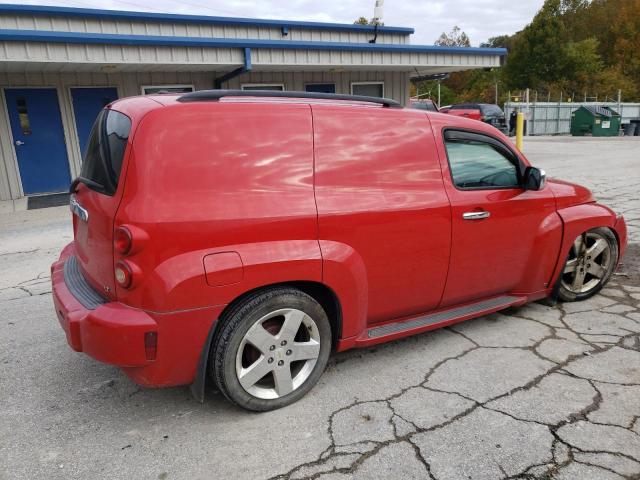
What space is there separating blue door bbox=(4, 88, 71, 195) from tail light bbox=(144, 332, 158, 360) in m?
11.2

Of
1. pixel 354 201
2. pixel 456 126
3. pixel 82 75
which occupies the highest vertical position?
pixel 82 75

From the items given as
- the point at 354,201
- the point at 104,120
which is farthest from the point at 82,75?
the point at 354,201

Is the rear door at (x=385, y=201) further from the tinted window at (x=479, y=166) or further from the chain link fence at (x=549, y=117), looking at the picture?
the chain link fence at (x=549, y=117)

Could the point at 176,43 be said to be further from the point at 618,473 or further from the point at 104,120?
the point at 618,473

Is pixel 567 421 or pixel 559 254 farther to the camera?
pixel 559 254

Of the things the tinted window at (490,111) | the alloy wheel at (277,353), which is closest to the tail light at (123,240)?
the alloy wheel at (277,353)

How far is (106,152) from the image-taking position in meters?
2.77

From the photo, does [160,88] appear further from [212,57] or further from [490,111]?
[490,111]

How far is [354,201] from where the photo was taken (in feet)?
9.70

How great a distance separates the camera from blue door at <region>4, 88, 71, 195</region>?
11.4 m

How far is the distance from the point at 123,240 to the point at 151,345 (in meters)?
0.53

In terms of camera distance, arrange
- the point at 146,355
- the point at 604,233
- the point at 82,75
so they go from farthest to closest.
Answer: the point at 82,75 < the point at 604,233 < the point at 146,355

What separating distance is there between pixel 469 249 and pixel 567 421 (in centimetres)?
121

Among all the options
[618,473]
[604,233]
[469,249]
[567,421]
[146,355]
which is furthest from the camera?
[604,233]
